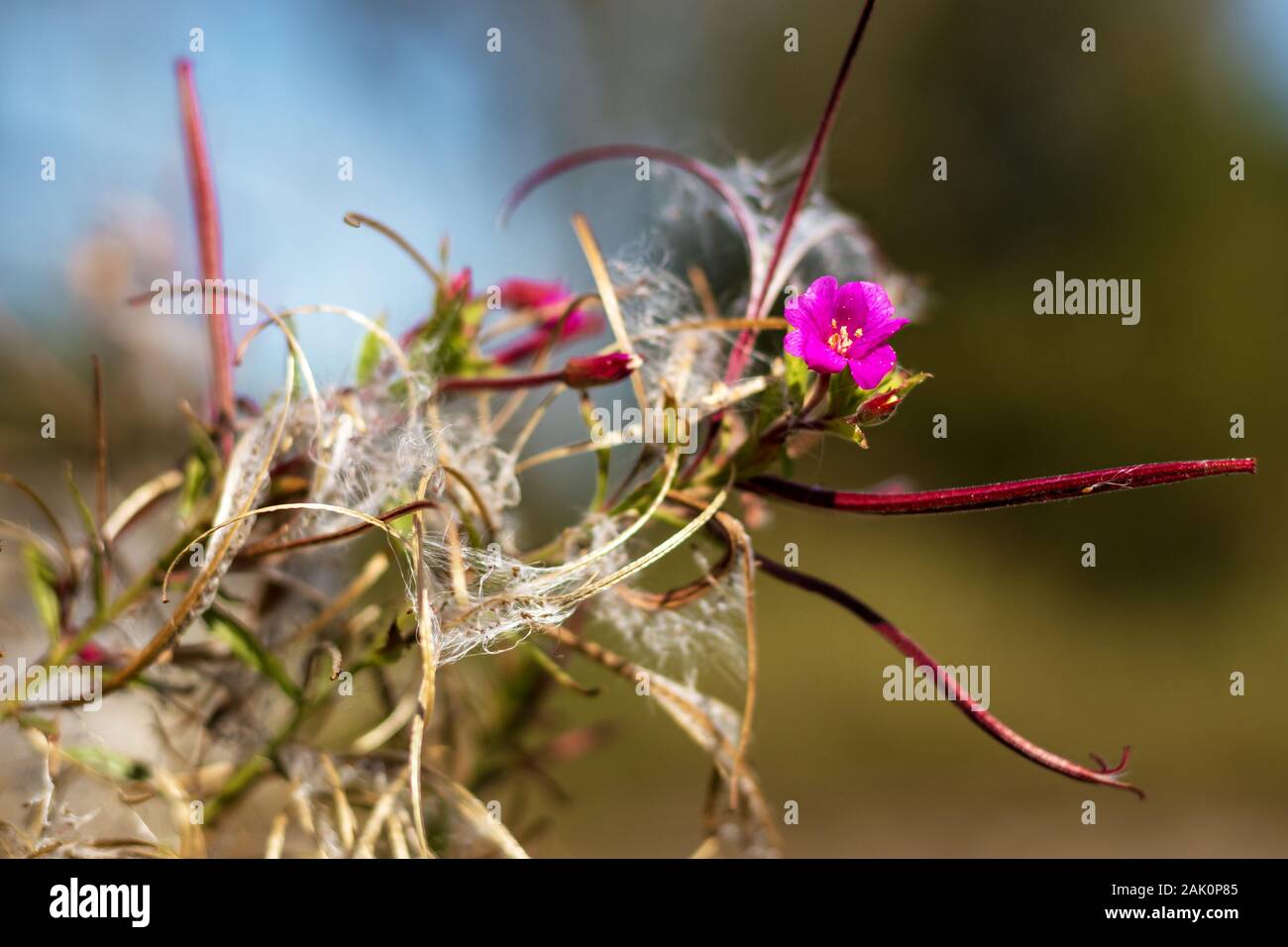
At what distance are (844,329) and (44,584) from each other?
0.34 m

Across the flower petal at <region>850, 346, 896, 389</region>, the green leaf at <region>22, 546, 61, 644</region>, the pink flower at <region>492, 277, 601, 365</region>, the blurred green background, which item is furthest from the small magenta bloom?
the blurred green background

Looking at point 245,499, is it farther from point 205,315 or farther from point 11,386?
point 11,386

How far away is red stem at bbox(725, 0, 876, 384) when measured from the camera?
1.16 feet

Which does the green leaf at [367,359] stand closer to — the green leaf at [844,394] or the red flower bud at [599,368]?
the red flower bud at [599,368]

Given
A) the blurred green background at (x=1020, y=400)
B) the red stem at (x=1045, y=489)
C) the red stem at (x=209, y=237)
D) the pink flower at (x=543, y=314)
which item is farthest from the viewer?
the blurred green background at (x=1020, y=400)

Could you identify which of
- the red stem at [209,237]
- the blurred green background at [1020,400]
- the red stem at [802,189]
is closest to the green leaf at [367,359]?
the red stem at [209,237]

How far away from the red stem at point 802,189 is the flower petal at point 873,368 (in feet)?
0.25

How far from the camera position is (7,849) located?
0.37 m

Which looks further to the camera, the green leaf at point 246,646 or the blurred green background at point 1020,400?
the blurred green background at point 1020,400

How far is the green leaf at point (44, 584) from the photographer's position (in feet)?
1.31

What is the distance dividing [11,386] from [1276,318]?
495cm

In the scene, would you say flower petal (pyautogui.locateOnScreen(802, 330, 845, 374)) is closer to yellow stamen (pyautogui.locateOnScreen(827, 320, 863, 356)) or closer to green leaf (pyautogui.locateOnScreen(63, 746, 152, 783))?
yellow stamen (pyautogui.locateOnScreen(827, 320, 863, 356))

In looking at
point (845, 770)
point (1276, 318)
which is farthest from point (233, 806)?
point (1276, 318)

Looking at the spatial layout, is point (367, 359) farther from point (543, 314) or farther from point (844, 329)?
point (844, 329)
